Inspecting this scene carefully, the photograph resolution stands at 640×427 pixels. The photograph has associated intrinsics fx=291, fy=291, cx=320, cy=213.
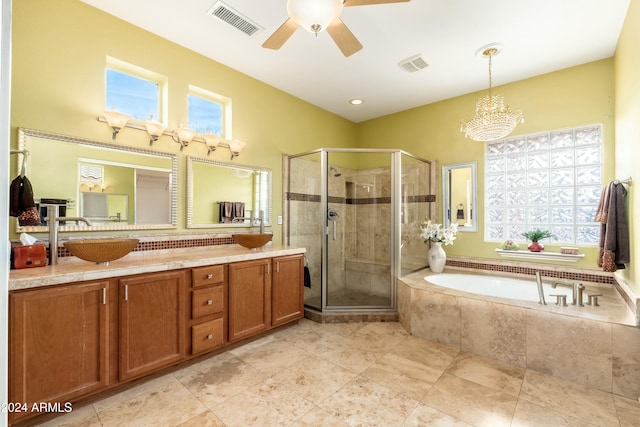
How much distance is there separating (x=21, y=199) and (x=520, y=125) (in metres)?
4.62

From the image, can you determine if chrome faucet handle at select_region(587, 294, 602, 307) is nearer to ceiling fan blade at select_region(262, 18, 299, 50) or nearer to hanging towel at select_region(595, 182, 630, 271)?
hanging towel at select_region(595, 182, 630, 271)

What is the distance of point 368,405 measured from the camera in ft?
6.14

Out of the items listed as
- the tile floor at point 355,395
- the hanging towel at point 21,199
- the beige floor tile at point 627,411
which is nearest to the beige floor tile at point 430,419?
the tile floor at point 355,395

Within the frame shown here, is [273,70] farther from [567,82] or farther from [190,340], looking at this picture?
[567,82]

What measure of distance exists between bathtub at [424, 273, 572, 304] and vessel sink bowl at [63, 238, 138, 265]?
115 inches

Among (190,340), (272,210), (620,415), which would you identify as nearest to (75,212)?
(190,340)

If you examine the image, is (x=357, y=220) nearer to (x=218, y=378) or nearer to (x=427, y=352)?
(x=427, y=352)

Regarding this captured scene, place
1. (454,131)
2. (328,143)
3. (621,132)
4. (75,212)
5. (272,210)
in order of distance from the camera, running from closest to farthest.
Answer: (75,212) → (621,132) → (272,210) → (454,131) → (328,143)

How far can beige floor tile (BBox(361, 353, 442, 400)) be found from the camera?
2037mm

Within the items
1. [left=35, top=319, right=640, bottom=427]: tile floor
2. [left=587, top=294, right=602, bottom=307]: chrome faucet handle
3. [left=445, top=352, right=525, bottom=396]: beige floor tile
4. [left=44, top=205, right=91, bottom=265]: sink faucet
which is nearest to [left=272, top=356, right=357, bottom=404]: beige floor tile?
[left=35, top=319, right=640, bottom=427]: tile floor

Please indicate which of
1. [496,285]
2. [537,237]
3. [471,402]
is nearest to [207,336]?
[471,402]

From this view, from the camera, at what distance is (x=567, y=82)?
312 cm

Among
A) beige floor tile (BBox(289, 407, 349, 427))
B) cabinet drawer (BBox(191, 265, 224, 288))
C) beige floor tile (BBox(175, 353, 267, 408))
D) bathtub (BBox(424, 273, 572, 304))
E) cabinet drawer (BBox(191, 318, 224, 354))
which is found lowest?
beige floor tile (BBox(289, 407, 349, 427))

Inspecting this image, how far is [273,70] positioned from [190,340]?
111 inches
